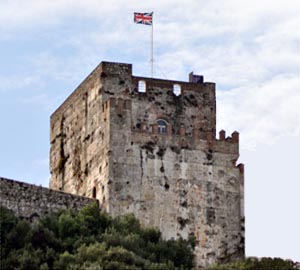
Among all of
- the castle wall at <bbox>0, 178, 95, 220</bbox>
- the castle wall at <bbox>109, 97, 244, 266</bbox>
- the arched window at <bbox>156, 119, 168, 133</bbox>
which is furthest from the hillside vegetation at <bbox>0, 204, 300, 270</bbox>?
the arched window at <bbox>156, 119, 168, 133</bbox>

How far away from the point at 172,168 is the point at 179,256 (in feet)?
15.8

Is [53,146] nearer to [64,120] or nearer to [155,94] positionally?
[64,120]

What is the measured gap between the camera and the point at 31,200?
6762cm

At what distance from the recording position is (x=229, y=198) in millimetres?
71500

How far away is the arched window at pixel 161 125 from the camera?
71.6 metres

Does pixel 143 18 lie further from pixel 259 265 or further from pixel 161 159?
pixel 259 265

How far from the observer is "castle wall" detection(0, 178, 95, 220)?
66.9 meters

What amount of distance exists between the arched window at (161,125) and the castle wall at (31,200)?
459 centimetres

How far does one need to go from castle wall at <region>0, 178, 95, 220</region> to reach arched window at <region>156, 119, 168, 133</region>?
4.59 meters

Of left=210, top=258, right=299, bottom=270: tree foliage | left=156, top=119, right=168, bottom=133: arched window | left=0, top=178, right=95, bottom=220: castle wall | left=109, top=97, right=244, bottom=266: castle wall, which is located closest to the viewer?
left=210, top=258, right=299, bottom=270: tree foliage

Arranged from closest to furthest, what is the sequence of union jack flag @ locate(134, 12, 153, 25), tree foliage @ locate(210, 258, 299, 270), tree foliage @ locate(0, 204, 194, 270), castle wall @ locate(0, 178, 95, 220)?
tree foliage @ locate(0, 204, 194, 270) → tree foliage @ locate(210, 258, 299, 270) → castle wall @ locate(0, 178, 95, 220) → union jack flag @ locate(134, 12, 153, 25)

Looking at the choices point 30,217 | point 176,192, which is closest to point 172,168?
point 176,192

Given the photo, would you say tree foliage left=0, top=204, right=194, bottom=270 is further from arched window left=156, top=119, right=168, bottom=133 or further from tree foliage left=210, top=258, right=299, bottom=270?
arched window left=156, top=119, right=168, bottom=133

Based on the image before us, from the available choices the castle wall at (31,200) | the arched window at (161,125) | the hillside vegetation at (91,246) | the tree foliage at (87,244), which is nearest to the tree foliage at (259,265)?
the hillside vegetation at (91,246)
